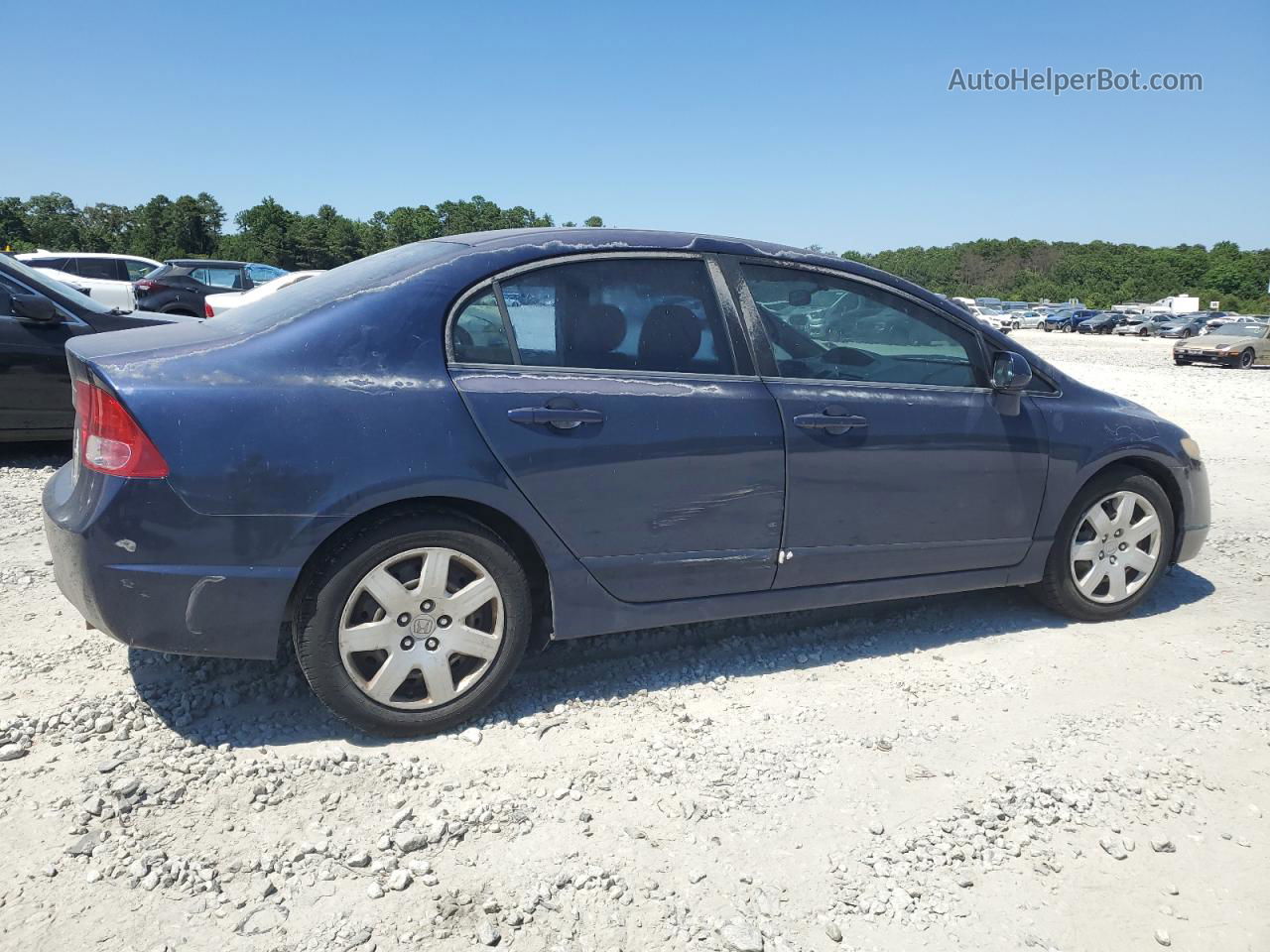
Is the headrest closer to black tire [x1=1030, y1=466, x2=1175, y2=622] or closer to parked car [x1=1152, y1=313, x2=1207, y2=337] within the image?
black tire [x1=1030, y1=466, x2=1175, y2=622]

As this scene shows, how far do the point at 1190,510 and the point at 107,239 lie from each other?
85.9m

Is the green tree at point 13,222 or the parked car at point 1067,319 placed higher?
the green tree at point 13,222

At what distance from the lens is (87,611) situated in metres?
2.99

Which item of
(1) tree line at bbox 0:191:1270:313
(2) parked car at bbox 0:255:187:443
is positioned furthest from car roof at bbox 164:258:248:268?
(1) tree line at bbox 0:191:1270:313

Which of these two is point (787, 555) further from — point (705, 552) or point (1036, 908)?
point (1036, 908)

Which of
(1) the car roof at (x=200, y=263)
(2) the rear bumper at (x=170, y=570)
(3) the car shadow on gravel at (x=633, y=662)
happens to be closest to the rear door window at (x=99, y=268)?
(1) the car roof at (x=200, y=263)

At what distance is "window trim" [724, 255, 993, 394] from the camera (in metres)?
3.70

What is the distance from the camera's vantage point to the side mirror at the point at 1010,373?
13.3ft

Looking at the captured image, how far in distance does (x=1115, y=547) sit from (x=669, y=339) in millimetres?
2468

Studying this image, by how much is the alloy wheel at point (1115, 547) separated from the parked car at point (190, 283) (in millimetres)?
17522

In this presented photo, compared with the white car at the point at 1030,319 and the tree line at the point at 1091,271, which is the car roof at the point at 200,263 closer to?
the white car at the point at 1030,319

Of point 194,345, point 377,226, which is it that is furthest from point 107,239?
point 194,345

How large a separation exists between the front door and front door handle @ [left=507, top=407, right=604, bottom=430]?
2.60 feet

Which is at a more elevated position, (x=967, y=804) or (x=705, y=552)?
(x=705, y=552)
